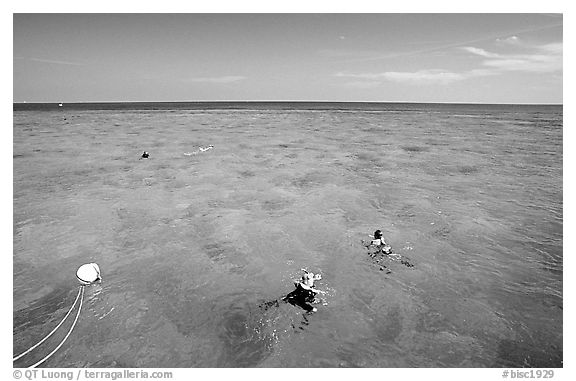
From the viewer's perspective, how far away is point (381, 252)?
10227 mm

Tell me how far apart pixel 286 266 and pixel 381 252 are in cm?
297

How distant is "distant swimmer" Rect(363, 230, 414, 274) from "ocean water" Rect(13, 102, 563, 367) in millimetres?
305

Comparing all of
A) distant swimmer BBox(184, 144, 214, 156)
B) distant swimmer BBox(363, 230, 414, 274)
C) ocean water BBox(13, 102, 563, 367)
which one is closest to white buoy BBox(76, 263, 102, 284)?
ocean water BBox(13, 102, 563, 367)

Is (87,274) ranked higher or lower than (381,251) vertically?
lower

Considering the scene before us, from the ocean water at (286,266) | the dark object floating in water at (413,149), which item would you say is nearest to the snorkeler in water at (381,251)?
the ocean water at (286,266)

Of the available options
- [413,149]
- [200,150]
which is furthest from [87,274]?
[413,149]

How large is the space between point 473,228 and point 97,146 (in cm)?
2737

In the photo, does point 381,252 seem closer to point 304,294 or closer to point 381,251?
point 381,251

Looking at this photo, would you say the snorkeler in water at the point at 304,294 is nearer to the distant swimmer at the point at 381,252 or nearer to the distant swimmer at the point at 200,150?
the distant swimmer at the point at 381,252

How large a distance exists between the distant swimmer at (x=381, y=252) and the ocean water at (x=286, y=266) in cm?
31

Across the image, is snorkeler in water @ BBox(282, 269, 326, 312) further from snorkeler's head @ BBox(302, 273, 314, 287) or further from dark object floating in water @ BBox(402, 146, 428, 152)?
dark object floating in water @ BBox(402, 146, 428, 152)

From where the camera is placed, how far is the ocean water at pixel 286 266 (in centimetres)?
679

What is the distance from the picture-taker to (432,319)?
750 centimetres

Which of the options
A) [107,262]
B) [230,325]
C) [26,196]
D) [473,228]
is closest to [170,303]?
[230,325]
